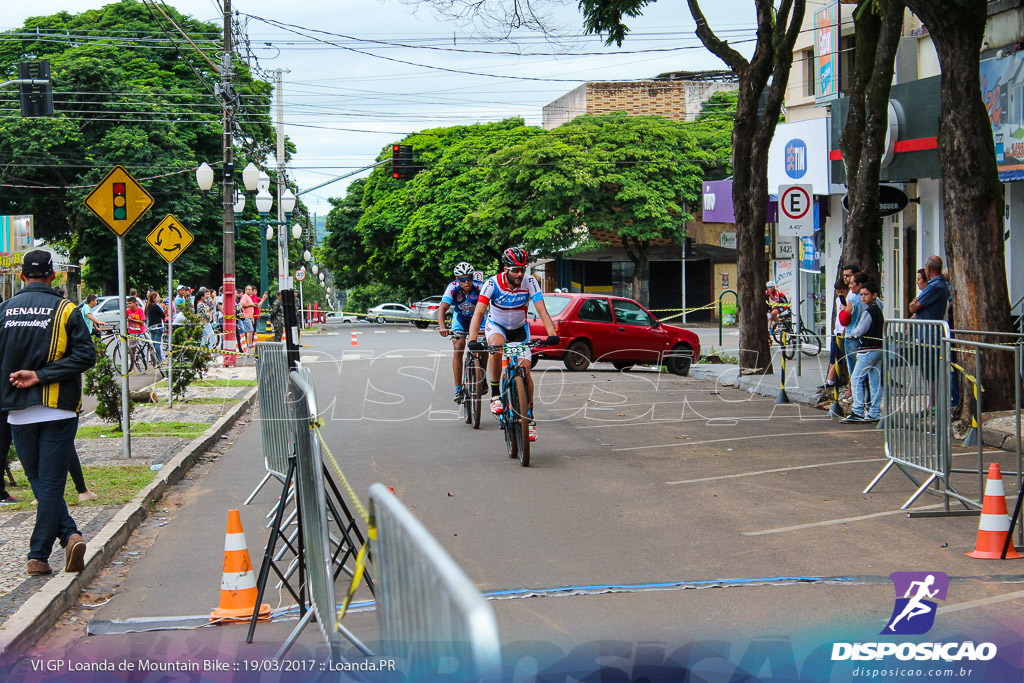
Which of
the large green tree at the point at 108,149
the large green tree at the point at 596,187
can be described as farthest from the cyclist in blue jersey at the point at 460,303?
the large green tree at the point at 596,187

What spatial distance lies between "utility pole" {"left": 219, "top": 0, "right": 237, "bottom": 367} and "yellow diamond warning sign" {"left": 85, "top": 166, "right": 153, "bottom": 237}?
46.7 feet

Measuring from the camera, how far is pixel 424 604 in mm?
2613

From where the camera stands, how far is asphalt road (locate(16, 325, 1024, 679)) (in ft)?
18.2

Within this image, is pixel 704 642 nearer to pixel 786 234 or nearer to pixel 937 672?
pixel 937 672

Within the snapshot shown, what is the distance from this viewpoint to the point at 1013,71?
50.9ft

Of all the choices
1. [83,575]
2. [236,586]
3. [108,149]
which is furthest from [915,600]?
[108,149]

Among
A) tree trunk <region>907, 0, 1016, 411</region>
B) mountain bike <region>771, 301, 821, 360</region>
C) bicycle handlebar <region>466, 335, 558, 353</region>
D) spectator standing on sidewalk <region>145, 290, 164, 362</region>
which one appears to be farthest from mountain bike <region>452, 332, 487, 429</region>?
spectator standing on sidewalk <region>145, 290, 164, 362</region>

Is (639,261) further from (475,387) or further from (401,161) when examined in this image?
(475,387)

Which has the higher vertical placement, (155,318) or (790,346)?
(155,318)

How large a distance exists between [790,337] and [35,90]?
17.9m

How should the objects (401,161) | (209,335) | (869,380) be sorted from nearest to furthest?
(869,380) < (209,335) < (401,161)

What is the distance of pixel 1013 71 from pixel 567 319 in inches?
380

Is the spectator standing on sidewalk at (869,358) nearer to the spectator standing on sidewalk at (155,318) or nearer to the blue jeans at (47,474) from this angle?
the blue jeans at (47,474)

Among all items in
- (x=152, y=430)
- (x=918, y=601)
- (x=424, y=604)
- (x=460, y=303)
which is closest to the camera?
(x=424, y=604)
